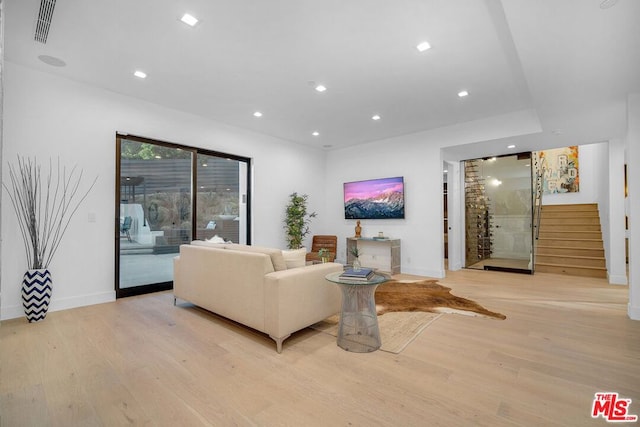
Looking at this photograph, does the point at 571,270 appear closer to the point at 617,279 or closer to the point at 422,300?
the point at 617,279

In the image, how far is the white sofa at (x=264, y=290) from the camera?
8.61 ft

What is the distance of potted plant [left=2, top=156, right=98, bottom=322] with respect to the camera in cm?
331

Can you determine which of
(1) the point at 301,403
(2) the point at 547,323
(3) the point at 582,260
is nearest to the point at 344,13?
(1) the point at 301,403

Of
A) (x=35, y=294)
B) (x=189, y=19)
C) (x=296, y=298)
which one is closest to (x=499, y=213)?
(x=296, y=298)

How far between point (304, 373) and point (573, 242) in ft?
23.2

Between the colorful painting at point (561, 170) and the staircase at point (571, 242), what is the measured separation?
801 mm

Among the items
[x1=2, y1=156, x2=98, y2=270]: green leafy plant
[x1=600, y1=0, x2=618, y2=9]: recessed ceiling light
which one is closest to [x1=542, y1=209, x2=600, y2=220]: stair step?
[x1=600, y1=0, x2=618, y2=9]: recessed ceiling light

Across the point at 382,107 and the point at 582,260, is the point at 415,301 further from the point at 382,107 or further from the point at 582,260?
the point at 582,260

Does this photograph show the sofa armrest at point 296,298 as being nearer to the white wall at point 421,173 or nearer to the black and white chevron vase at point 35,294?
the black and white chevron vase at point 35,294

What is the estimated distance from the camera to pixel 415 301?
13.3 ft

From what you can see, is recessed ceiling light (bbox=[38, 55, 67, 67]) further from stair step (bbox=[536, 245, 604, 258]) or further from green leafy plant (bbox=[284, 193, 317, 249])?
stair step (bbox=[536, 245, 604, 258])

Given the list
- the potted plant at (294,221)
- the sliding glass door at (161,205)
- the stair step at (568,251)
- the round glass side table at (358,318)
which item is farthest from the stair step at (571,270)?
the sliding glass door at (161,205)

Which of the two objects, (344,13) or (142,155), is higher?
(344,13)

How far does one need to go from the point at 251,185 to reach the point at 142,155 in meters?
1.91
